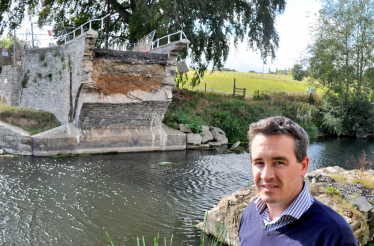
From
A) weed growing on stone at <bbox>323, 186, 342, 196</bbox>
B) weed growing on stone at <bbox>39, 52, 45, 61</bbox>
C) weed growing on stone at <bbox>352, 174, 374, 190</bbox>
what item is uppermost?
weed growing on stone at <bbox>39, 52, 45, 61</bbox>

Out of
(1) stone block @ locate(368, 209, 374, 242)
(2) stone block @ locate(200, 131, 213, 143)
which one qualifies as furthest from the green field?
(1) stone block @ locate(368, 209, 374, 242)

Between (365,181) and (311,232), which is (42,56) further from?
(311,232)

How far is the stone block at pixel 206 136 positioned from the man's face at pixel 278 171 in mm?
17153

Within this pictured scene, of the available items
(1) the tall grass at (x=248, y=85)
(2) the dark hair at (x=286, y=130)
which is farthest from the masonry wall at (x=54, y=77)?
(1) the tall grass at (x=248, y=85)

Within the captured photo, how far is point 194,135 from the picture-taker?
1891 cm

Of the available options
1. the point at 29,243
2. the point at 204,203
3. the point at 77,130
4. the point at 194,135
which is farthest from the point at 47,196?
the point at 194,135

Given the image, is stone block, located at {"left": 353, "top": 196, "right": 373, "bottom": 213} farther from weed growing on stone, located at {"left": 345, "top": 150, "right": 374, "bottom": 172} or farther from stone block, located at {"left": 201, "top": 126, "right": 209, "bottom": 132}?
stone block, located at {"left": 201, "top": 126, "right": 209, "bottom": 132}

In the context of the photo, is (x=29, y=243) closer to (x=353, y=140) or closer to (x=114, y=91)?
(x=114, y=91)

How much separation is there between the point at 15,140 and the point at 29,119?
6.75 ft

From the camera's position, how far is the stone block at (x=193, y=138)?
61.6 ft

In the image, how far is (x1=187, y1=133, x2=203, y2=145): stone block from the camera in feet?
61.6

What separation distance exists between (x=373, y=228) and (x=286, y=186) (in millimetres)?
5973

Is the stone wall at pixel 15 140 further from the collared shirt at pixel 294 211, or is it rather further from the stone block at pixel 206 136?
the collared shirt at pixel 294 211

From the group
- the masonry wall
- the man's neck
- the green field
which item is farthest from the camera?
the green field
